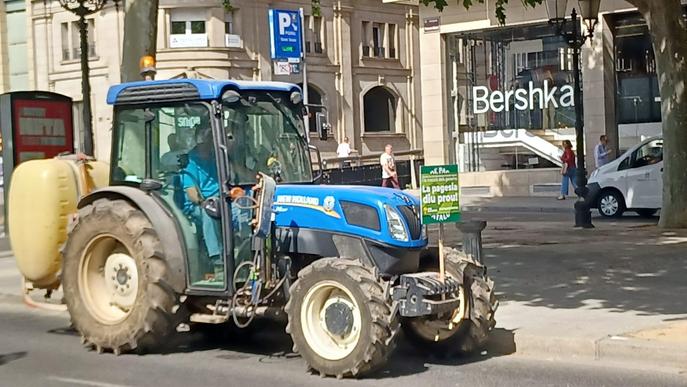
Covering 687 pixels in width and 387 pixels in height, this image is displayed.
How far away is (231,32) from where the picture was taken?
4872 centimetres

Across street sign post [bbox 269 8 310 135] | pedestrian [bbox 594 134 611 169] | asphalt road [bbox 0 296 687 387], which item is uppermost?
street sign post [bbox 269 8 310 135]

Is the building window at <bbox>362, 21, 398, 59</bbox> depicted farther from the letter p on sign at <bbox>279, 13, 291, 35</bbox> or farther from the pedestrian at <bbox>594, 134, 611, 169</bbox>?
the pedestrian at <bbox>594, 134, 611, 169</bbox>

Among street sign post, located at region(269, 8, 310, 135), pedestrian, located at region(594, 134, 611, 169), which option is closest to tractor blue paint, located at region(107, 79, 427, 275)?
pedestrian, located at region(594, 134, 611, 169)

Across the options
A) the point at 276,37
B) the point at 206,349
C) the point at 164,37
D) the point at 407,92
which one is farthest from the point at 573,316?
the point at 407,92

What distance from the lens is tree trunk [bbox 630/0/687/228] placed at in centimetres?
1831

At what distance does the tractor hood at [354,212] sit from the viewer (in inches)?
343

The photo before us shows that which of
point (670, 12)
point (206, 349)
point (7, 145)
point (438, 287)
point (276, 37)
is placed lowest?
point (206, 349)

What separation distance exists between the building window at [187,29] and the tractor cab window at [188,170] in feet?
126

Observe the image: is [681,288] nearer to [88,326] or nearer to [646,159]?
[88,326]

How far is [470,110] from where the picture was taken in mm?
33000

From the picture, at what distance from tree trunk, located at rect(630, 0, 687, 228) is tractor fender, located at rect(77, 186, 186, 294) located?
38.0ft

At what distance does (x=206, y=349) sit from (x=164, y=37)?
1539 inches

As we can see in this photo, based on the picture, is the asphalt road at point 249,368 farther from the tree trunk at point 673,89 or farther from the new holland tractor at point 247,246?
the tree trunk at point 673,89

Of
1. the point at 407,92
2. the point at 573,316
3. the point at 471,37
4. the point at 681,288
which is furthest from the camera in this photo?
the point at 407,92
